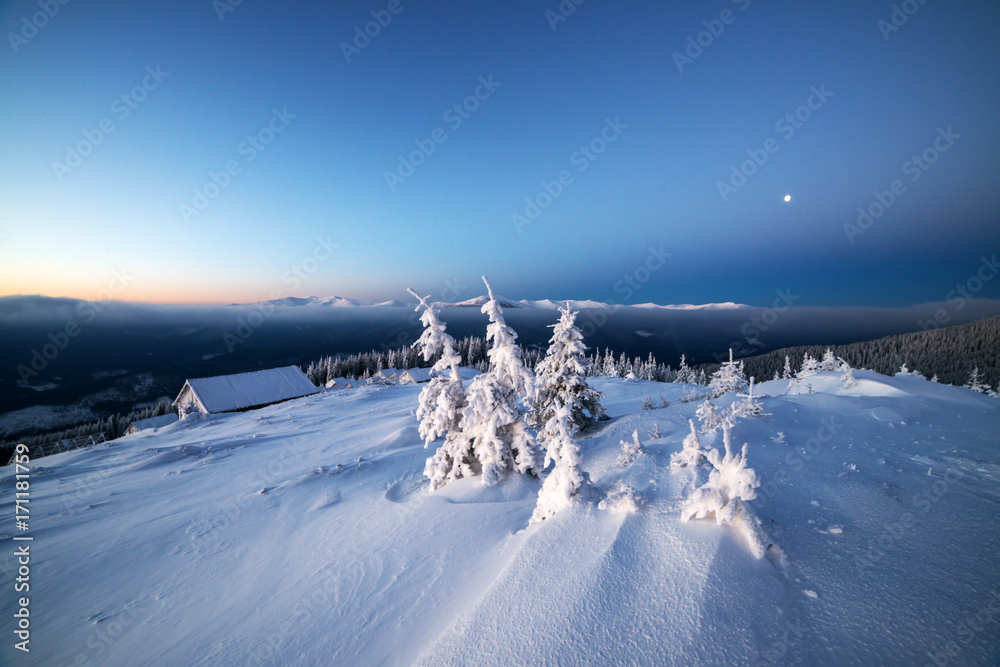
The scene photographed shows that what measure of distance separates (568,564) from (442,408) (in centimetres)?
534

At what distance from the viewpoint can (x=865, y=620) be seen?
326 cm

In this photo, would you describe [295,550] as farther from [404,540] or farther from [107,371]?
[107,371]

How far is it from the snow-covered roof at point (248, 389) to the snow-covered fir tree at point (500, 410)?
38.7 meters

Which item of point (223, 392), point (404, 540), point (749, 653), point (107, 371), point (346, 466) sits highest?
point (749, 653)

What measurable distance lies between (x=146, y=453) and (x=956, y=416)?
107ft

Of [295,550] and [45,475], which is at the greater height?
[295,550]

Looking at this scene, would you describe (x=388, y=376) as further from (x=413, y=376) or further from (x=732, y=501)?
(x=732, y=501)

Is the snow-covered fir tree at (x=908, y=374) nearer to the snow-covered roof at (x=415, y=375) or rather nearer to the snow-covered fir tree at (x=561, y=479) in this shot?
the snow-covered fir tree at (x=561, y=479)

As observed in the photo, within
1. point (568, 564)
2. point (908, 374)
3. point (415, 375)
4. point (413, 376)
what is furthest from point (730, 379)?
point (415, 375)

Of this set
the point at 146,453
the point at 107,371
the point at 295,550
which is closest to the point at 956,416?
the point at 295,550

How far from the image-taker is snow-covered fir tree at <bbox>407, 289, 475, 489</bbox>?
9086 mm

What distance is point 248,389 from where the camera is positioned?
3859 centimetres

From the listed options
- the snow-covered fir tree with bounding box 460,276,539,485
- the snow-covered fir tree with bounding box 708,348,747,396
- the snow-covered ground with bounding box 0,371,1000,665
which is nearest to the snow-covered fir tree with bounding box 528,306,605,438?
the snow-covered ground with bounding box 0,371,1000,665

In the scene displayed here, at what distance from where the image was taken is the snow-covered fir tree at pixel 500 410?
8539 millimetres
